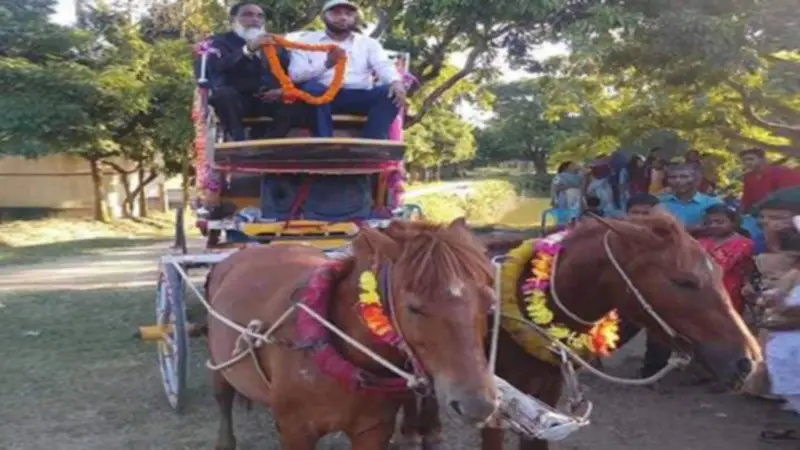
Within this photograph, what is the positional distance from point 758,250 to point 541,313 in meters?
2.89

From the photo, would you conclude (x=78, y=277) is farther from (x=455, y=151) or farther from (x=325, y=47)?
(x=455, y=151)

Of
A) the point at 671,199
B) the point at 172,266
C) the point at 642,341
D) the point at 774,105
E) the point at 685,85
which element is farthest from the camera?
the point at 774,105

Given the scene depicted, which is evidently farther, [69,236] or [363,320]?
[69,236]

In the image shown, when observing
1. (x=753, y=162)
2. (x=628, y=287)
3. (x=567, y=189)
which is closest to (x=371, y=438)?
(x=628, y=287)

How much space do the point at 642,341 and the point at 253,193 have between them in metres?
4.10

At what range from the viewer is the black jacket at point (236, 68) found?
6062mm

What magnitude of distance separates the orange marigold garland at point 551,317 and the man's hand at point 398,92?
2.36 meters

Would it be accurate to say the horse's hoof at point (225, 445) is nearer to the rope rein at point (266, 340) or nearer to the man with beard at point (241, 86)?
the rope rein at point (266, 340)

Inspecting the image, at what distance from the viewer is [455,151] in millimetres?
43281

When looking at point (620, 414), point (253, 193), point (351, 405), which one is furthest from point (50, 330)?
point (351, 405)

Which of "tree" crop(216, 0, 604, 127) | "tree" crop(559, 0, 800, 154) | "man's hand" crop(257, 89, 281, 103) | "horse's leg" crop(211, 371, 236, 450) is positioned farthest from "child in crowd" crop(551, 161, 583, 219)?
"horse's leg" crop(211, 371, 236, 450)

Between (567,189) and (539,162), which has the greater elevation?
(567,189)

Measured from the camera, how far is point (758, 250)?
19.3 ft

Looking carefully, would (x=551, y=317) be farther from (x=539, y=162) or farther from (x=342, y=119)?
(x=539, y=162)
